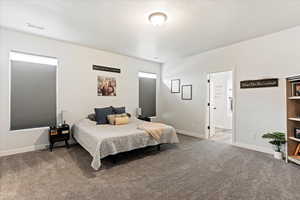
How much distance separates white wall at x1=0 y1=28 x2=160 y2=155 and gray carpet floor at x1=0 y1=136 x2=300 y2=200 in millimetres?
426

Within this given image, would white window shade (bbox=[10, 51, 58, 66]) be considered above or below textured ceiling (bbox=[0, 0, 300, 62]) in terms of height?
below

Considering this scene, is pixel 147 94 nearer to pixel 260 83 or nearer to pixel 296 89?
pixel 260 83

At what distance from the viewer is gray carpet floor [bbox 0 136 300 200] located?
1915mm

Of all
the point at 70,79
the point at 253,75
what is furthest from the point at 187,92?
the point at 70,79

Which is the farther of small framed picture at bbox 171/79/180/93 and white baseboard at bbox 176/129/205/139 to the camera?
small framed picture at bbox 171/79/180/93

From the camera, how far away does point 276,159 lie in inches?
118

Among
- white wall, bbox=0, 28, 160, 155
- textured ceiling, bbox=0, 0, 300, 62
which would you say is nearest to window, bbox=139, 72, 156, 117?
white wall, bbox=0, 28, 160, 155

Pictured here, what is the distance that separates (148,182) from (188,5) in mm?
2768

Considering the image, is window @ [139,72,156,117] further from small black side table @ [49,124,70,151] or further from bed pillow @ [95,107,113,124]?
small black side table @ [49,124,70,151]

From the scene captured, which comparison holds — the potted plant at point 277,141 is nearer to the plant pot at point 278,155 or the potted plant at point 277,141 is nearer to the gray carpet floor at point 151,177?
the plant pot at point 278,155

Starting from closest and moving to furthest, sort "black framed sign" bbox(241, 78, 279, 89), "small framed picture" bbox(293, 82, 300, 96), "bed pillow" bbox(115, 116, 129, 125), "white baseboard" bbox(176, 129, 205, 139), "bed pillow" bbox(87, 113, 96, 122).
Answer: "small framed picture" bbox(293, 82, 300, 96), "black framed sign" bbox(241, 78, 279, 89), "bed pillow" bbox(115, 116, 129, 125), "bed pillow" bbox(87, 113, 96, 122), "white baseboard" bbox(176, 129, 205, 139)

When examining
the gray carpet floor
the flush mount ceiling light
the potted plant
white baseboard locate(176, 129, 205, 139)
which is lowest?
the gray carpet floor

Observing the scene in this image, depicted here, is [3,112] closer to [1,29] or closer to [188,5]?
[1,29]

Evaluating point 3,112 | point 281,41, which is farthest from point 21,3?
point 281,41
